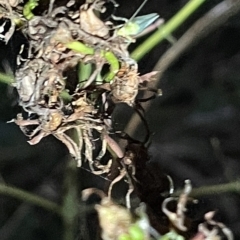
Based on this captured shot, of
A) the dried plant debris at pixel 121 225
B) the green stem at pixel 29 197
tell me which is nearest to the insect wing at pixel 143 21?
the dried plant debris at pixel 121 225

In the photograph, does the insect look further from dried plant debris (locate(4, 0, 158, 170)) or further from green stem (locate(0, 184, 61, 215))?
green stem (locate(0, 184, 61, 215))

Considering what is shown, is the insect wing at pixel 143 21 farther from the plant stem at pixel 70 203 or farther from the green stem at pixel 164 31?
the plant stem at pixel 70 203

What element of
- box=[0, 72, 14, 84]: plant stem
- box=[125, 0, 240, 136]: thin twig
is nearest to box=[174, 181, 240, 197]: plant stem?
box=[125, 0, 240, 136]: thin twig

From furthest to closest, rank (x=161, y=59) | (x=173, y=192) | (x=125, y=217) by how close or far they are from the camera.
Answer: (x=161, y=59) → (x=173, y=192) → (x=125, y=217)

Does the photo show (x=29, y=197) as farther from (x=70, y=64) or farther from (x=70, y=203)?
(x=70, y=64)

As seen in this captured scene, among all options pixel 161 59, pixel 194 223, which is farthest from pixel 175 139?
pixel 194 223

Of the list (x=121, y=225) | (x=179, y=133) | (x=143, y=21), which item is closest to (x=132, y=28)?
(x=143, y=21)

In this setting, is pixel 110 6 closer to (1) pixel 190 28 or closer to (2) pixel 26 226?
(1) pixel 190 28
